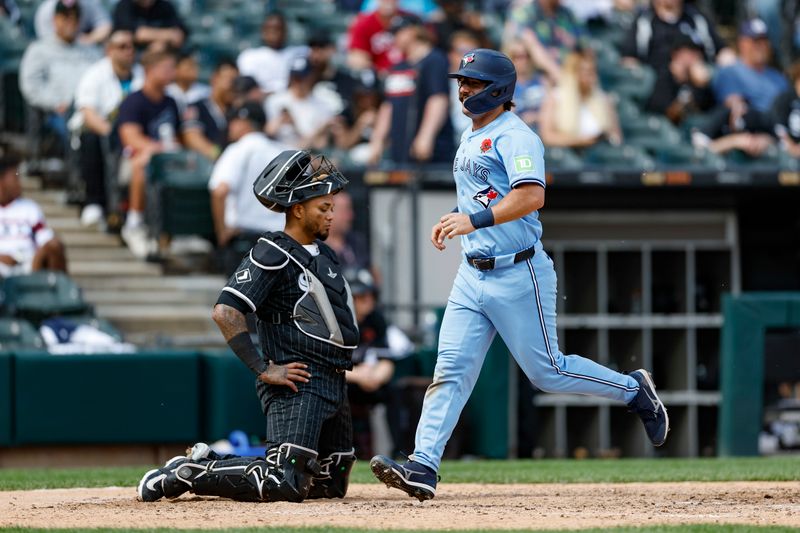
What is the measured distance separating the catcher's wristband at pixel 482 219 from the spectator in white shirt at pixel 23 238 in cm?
568

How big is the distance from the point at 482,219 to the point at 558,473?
2.80m

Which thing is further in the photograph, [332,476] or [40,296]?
[40,296]

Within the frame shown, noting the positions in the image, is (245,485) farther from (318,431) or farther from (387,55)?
(387,55)

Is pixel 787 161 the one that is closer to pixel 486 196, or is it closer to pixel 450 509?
pixel 486 196

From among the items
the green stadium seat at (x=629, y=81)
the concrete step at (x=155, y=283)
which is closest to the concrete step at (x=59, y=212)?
the concrete step at (x=155, y=283)

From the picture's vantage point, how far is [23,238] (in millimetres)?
10656

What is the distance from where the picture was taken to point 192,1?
49.2 feet

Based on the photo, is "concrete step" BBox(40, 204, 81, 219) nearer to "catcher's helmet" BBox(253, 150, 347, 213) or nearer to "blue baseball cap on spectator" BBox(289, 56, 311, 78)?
"blue baseball cap on spectator" BBox(289, 56, 311, 78)

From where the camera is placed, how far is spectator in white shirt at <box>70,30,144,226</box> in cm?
1170

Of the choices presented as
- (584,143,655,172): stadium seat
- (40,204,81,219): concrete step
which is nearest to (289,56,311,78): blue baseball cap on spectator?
(40,204,81,219): concrete step

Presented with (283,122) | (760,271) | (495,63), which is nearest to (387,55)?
(283,122)

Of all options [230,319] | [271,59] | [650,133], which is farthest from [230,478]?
[650,133]

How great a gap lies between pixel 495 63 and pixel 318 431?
1.62 meters

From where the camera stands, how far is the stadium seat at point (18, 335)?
9.95 m
